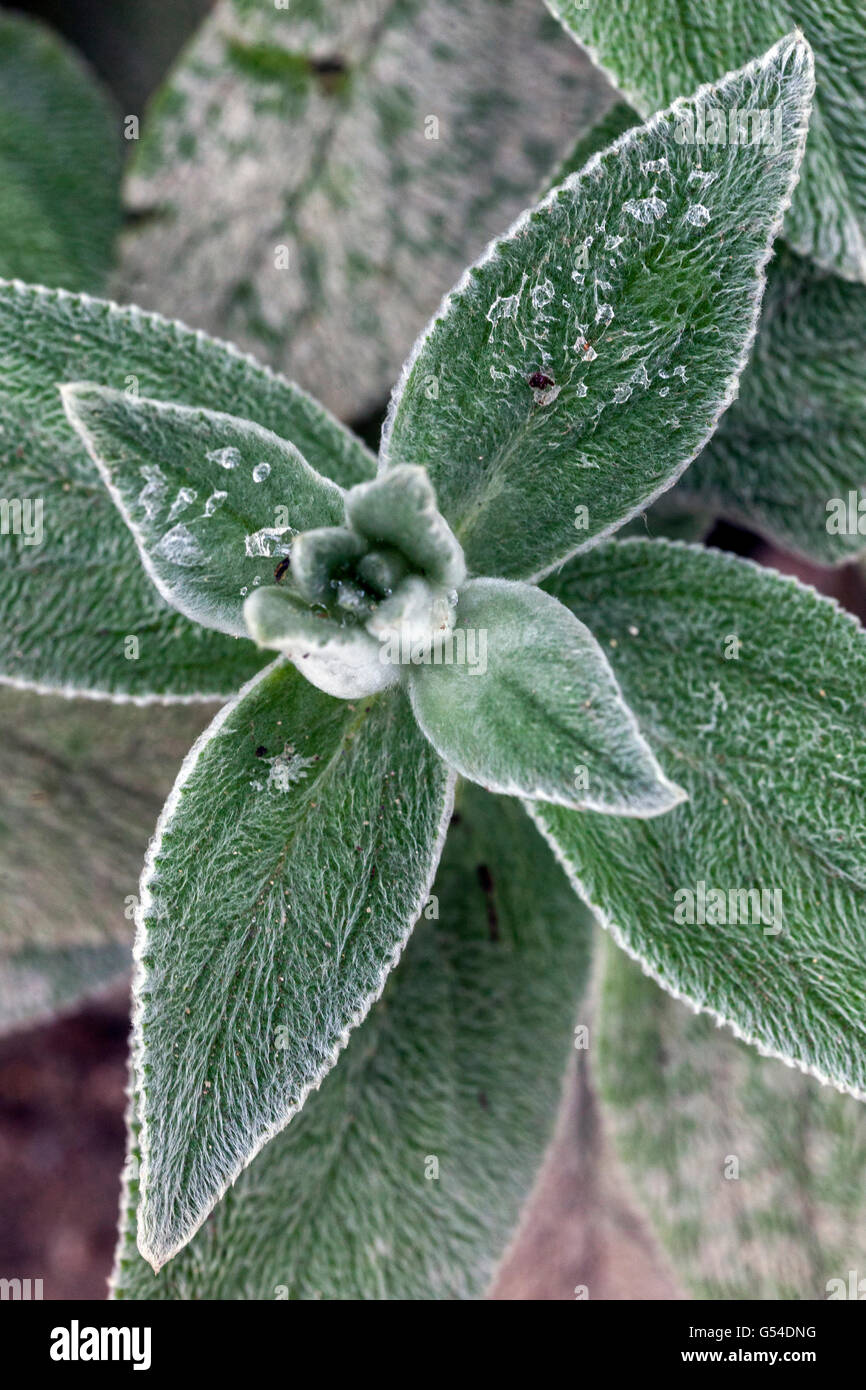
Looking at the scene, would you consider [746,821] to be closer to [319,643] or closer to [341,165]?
[319,643]

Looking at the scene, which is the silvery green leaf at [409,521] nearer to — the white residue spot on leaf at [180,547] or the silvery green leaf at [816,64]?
the white residue spot on leaf at [180,547]

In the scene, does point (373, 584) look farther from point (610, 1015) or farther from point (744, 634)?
point (610, 1015)

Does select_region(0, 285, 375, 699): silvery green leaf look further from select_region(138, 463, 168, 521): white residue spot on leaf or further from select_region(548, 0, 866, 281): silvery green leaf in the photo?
select_region(548, 0, 866, 281): silvery green leaf

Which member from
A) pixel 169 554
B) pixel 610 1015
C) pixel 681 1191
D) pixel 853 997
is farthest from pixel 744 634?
pixel 681 1191

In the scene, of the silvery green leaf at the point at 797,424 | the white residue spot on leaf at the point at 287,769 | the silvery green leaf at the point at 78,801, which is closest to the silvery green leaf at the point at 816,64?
the silvery green leaf at the point at 797,424

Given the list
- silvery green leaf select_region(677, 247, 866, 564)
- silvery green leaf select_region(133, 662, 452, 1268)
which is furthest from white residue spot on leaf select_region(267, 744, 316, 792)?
silvery green leaf select_region(677, 247, 866, 564)

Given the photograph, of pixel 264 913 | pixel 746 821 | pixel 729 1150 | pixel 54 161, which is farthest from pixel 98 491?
pixel 729 1150
